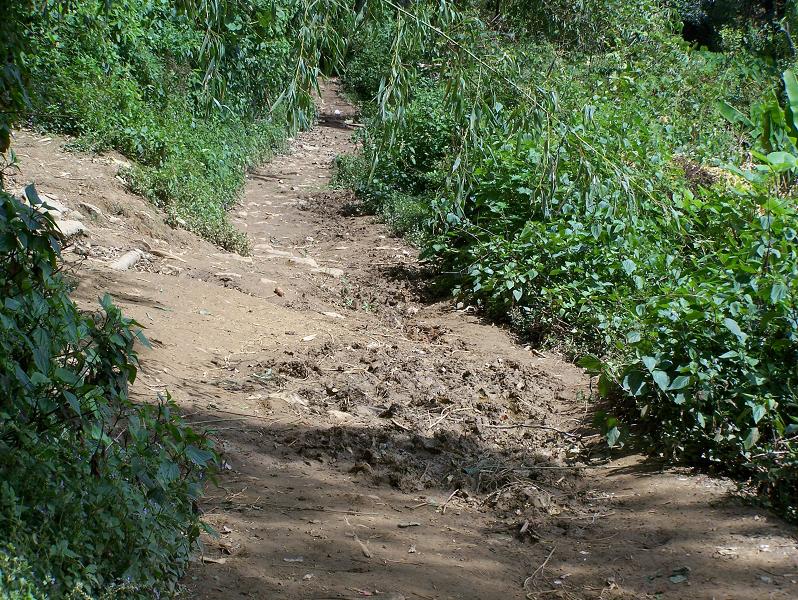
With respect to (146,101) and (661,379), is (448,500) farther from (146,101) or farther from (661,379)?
(146,101)

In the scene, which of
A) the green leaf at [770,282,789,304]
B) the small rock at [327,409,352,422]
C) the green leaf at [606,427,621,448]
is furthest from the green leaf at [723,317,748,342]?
the small rock at [327,409,352,422]

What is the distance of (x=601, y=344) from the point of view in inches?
251

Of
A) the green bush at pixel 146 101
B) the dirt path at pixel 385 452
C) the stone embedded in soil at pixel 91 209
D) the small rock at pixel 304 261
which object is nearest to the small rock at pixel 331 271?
the small rock at pixel 304 261

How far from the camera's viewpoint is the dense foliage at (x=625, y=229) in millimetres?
4246

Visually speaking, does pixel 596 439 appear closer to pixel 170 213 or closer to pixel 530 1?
pixel 170 213

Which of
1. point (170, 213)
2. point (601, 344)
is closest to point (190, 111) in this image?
point (170, 213)

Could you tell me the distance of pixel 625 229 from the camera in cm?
623

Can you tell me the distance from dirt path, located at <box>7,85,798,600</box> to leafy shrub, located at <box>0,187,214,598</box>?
0.42 meters

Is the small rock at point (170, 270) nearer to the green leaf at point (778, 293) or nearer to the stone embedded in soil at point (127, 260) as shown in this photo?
the stone embedded in soil at point (127, 260)

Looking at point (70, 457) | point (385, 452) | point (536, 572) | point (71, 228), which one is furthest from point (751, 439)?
point (71, 228)

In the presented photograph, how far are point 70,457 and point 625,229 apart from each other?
454 cm

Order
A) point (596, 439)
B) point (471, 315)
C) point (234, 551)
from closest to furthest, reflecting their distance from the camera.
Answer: point (234, 551)
point (596, 439)
point (471, 315)

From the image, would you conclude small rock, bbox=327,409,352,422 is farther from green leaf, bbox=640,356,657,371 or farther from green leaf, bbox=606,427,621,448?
green leaf, bbox=640,356,657,371

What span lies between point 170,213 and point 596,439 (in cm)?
534
